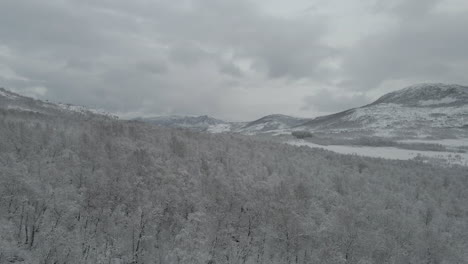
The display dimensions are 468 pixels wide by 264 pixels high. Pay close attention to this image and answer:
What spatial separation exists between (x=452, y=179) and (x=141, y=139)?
67.4 feet

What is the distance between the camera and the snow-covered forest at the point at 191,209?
725cm

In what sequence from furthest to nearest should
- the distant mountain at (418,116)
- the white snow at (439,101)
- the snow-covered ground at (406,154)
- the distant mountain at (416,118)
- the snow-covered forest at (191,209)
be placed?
the white snow at (439,101)
the distant mountain at (418,116)
the distant mountain at (416,118)
the snow-covered ground at (406,154)
the snow-covered forest at (191,209)

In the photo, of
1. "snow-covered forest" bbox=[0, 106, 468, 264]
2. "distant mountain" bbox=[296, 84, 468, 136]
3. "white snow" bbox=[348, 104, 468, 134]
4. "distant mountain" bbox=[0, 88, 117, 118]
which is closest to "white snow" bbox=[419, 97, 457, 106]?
"distant mountain" bbox=[296, 84, 468, 136]

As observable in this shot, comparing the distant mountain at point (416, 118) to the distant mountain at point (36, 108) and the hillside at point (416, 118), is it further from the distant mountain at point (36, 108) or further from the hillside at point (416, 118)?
the distant mountain at point (36, 108)

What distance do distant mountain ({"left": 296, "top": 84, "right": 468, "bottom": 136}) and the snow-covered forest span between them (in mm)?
63374

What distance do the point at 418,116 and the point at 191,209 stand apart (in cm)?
10887

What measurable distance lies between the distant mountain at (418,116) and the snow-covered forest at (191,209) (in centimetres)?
6337

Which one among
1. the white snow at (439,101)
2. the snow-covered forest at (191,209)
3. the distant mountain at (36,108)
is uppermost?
the white snow at (439,101)

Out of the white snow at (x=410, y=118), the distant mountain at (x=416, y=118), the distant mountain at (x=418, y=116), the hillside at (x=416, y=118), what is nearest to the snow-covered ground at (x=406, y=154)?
the hillside at (x=416, y=118)

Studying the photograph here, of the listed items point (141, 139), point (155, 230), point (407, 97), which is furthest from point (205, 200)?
point (407, 97)

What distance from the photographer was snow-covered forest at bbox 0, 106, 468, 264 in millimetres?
7254

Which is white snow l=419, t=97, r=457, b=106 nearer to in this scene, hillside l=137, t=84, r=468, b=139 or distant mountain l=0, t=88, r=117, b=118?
hillside l=137, t=84, r=468, b=139

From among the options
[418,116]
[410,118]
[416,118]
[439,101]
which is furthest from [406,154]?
[439,101]

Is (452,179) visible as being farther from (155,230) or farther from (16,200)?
(16,200)
